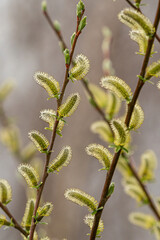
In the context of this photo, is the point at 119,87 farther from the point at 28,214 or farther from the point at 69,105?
the point at 28,214

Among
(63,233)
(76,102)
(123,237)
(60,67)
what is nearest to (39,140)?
(76,102)

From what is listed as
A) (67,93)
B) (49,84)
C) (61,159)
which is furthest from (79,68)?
(67,93)

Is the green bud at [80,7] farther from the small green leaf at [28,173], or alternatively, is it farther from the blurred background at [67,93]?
the blurred background at [67,93]

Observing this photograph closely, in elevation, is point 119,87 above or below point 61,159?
above

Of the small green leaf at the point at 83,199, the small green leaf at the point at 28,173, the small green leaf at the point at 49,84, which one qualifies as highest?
the small green leaf at the point at 49,84

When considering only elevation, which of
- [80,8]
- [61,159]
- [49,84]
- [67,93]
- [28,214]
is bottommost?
[28,214]

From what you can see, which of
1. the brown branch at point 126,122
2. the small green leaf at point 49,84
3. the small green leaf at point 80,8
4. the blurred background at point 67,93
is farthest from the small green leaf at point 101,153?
the blurred background at point 67,93

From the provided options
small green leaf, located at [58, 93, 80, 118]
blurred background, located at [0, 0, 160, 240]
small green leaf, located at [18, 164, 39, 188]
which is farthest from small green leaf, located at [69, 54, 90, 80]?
blurred background, located at [0, 0, 160, 240]

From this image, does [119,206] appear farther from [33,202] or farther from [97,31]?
[33,202]

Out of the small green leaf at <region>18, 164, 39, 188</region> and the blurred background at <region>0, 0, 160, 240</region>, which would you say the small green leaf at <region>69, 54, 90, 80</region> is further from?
the blurred background at <region>0, 0, 160, 240</region>

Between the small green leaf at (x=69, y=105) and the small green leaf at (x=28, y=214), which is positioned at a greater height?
the small green leaf at (x=69, y=105)
